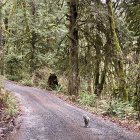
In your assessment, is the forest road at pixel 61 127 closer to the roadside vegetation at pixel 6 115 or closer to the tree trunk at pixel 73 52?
the roadside vegetation at pixel 6 115

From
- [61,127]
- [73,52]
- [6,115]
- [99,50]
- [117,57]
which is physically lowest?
[61,127]

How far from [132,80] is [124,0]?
4245 millimetres

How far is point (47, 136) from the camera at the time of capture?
10305 mm

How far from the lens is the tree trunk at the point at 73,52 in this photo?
21.4 metres

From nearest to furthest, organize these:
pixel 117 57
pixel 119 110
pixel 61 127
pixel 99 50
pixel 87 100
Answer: pixel 61 127
pixel 119 110
pixel 87 100
pixel 117 57
pixel 99 50

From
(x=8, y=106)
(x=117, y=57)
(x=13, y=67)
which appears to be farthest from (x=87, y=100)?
(x=13, y=67)

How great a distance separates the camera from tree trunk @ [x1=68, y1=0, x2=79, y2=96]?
70.3 feet

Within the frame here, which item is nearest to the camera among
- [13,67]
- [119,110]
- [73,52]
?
[119,110]

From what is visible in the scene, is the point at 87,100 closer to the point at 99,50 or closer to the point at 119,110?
the point at 99,50

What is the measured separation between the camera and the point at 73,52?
21625 mm

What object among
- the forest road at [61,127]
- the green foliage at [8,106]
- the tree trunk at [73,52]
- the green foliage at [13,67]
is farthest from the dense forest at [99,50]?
the green foliage at [8,106]

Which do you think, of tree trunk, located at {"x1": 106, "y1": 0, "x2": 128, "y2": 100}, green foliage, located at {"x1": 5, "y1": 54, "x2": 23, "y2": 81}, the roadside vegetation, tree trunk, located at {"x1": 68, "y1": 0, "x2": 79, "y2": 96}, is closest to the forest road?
the roadside vegetation

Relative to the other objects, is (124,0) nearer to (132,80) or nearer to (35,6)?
(132,80)

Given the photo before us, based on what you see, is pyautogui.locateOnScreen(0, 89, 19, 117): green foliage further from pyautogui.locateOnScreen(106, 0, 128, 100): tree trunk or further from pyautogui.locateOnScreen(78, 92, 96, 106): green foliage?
pyautogui.locateOnScreen(106, 0, 128, 100): tree trunk
